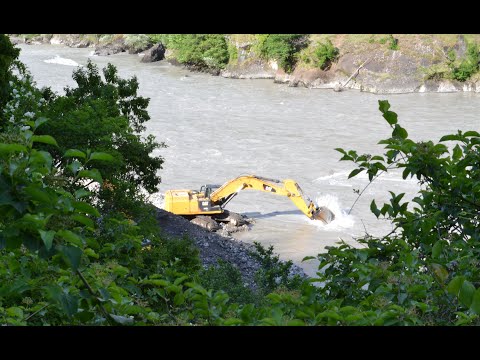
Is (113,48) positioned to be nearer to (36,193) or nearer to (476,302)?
(36,193)

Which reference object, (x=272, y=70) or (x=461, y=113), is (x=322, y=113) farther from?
(x=272, y=70)

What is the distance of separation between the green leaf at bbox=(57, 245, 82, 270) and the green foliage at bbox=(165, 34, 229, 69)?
35852mm

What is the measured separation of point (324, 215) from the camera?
685 inches

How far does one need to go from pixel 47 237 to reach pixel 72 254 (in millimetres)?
53

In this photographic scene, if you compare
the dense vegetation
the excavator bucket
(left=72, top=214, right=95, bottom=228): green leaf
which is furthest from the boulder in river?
(left=72, top=214, right=95, bottom=228): green leaf

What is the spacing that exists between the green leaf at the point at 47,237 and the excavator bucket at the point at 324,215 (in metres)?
16.3

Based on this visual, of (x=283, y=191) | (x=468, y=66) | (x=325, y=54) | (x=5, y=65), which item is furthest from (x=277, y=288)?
(x=325, y=54)

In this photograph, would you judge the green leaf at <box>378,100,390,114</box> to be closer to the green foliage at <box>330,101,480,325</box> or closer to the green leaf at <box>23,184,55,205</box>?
the green foliage at <box>330,101,480,325</box>

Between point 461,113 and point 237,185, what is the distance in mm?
12541

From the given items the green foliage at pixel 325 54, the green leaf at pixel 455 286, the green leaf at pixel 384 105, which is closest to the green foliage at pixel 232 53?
the green foliage at pixel 325 54

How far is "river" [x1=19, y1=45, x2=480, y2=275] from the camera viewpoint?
17.7 meters
